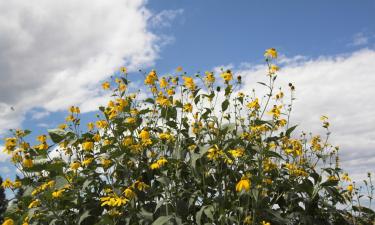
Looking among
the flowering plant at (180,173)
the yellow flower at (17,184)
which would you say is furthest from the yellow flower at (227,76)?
the yellow flower at (17,184)

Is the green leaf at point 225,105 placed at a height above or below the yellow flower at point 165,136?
above

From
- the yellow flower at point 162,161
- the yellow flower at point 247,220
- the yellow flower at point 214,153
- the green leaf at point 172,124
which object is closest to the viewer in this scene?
the yellow flower at point 247,220

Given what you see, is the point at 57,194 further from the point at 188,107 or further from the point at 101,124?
the point at 188,107

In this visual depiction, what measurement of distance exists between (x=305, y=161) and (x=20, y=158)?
306cm

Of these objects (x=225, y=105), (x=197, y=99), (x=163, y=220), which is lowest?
(x=163, y=220)

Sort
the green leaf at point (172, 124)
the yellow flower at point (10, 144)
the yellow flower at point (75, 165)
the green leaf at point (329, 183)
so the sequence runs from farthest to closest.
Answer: the yellow flower at point (10, 144) < the yellow flower at point (75, 165) < the green leaf at point (172, 124) < the green leaf at point (329, 183)

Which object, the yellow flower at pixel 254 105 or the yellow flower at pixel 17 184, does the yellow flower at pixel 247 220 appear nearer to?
the yellow flower at pixel 254 105

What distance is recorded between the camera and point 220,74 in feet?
15.8

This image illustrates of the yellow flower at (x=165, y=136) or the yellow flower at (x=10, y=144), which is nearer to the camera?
the yellow flower at (x=165, y=136)

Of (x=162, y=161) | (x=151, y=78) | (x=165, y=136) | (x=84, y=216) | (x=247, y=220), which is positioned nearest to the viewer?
(x=247, y=220)

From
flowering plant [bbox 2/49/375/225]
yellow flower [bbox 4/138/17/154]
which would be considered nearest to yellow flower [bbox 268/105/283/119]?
flowering plant [bbox 2/49/375/225]

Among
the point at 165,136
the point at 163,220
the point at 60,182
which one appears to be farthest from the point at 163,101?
the point at 163,220

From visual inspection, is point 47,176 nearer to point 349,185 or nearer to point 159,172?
point 159,172

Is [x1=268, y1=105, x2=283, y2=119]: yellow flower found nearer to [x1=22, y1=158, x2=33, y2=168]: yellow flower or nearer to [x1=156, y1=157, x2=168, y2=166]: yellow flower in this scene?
[x1=156, y1=157, x2=168, y2=166]: yellow flower
